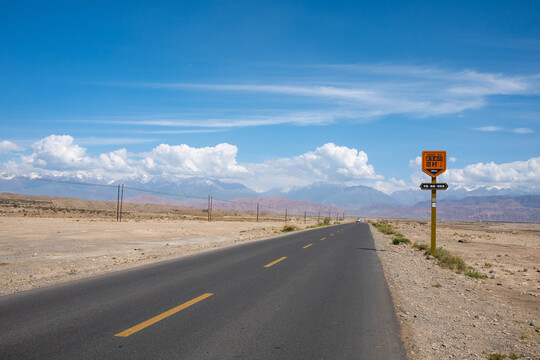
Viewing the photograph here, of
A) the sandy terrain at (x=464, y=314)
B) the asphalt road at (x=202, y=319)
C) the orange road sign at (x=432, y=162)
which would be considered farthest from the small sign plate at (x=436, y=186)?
the asphalt road at (x=202, y=319)

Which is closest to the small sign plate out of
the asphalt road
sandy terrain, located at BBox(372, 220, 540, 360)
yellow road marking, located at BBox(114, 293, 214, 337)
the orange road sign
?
the orange road sign

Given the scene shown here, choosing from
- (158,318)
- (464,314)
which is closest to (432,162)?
(464,314)

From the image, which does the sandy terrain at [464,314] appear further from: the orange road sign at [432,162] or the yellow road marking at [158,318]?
the orange road sign at [432,162]

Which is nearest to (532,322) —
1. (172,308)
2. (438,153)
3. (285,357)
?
(285,357)

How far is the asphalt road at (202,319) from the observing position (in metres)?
5.08

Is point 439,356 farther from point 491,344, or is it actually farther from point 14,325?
point 14,325

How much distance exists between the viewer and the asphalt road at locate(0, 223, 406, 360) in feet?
16.7

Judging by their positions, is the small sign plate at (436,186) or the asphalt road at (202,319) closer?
the asphalt road at (202,319)

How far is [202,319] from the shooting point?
641 cm

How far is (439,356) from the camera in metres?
5.38

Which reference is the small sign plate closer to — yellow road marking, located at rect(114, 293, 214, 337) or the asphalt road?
the asphalt road

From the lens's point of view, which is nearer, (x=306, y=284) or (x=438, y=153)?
(x=306, y=284)

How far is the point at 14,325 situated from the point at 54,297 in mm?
2051

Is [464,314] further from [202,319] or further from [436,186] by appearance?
[436,186]
